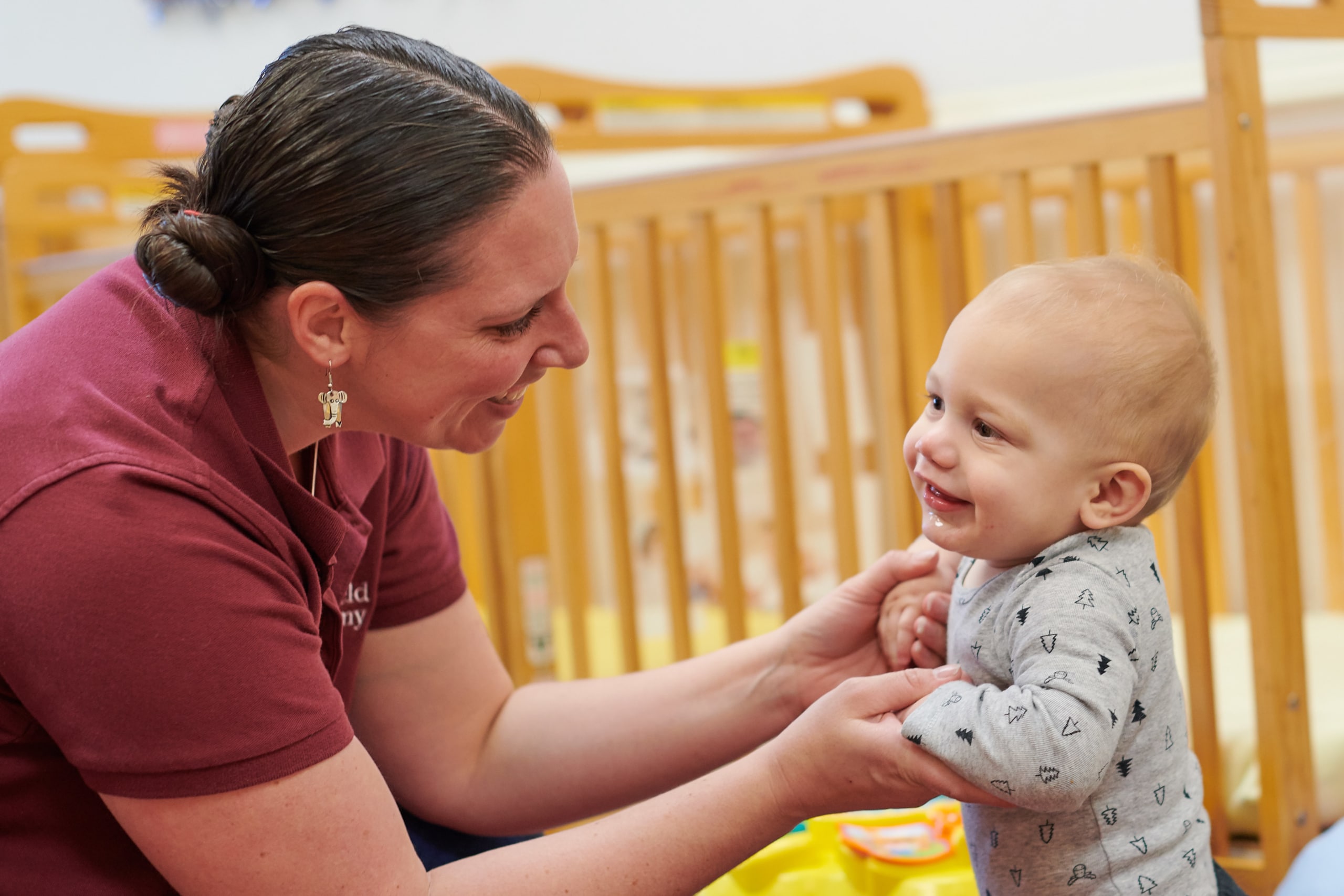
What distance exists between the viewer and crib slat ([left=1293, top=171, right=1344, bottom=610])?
1930 millimetres

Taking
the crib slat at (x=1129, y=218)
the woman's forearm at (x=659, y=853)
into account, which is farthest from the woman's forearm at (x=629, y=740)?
the crib slat at (x=1129, y=218)

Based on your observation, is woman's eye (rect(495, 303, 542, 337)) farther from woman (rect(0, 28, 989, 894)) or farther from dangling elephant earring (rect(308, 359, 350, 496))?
dangling elephant earring (rect(308, 359, 350, 496))

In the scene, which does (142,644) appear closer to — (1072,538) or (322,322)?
(322,322)

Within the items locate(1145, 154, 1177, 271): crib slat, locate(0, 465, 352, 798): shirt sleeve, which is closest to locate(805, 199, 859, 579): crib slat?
locate(1145, 154, 1177, 271): crib slat

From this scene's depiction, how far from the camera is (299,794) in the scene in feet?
2.53

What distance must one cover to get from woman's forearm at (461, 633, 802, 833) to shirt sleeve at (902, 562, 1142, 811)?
325 mm

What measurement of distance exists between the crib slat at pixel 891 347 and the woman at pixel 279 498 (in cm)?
72

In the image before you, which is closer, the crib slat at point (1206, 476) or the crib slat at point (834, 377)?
the crib slat at point (834, 377)

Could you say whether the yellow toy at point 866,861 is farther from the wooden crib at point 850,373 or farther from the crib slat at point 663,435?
the crib slat at point 663,435

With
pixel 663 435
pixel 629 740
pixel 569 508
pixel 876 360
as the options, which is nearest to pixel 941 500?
pixel 629 740

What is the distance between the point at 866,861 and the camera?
45.9 inches

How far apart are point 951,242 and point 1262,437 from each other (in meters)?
0.43

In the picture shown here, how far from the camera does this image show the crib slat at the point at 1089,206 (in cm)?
137

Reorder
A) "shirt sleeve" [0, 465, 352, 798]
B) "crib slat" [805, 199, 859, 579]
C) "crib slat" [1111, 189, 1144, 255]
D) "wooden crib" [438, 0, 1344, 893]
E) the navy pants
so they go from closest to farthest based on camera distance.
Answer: "shirt sleeve" [0, 465, 352, 798] → the navy pants → "wooden crib" [438, 0, 1344, 893] → "crib slat" [805, 199, 859, 579] → "crib slat" [1111, 189, 1144, 255]
